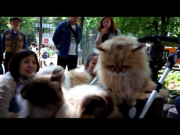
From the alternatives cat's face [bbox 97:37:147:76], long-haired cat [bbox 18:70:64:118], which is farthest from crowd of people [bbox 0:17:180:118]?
cat's face [bbox 97:37:147:76]

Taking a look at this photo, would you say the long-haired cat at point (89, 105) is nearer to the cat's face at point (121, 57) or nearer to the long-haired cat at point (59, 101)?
the long-haired cat at point (59, 101)

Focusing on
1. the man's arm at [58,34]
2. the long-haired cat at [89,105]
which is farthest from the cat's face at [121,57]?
the man's arm at [58,34]

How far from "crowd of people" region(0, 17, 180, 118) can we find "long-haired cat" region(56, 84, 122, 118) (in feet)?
0.97

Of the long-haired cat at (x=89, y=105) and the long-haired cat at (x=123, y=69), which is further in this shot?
the long-haired cat at (x=123, y=69)

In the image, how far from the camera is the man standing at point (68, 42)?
96.0 inches

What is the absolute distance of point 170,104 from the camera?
2.87m

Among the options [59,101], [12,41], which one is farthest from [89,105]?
[12,41]

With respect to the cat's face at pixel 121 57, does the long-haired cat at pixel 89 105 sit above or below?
below

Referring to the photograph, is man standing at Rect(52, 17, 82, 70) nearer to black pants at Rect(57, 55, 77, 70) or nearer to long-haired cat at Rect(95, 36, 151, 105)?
black pants at Rect(57, 55, 77, 70)

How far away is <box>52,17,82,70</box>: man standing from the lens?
2.44 meters

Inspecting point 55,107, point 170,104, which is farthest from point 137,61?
point 170,104

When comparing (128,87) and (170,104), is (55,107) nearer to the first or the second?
(128,87)
